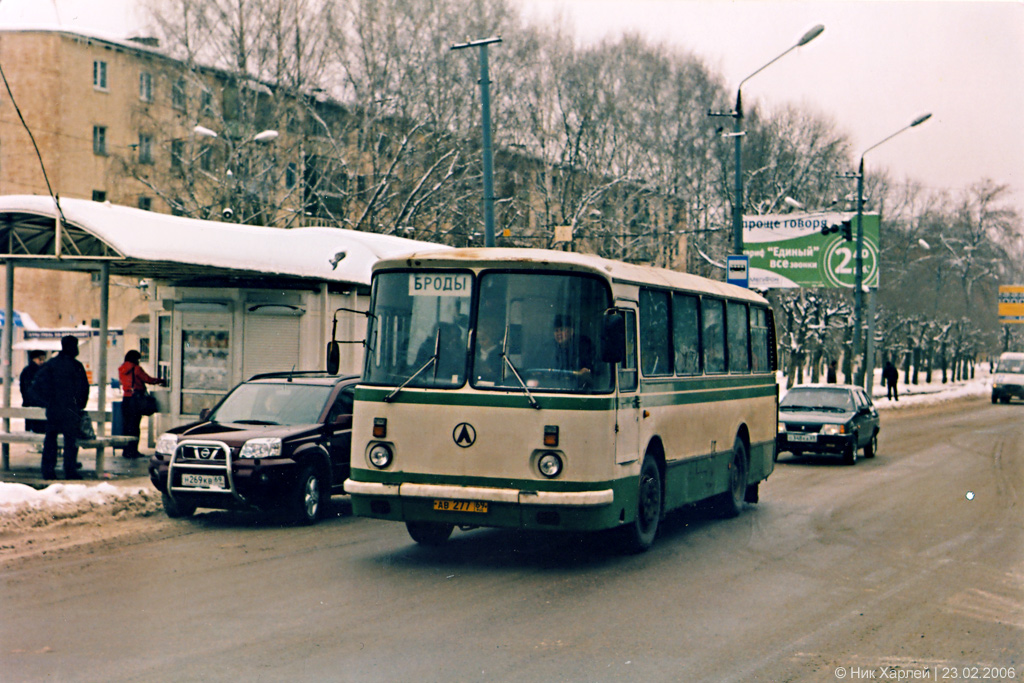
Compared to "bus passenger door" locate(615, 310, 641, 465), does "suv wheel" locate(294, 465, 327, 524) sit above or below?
below

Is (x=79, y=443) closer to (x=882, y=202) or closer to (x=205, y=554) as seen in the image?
(x=205, y=554)

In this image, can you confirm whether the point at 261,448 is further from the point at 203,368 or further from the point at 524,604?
Answer: the point at 203,368

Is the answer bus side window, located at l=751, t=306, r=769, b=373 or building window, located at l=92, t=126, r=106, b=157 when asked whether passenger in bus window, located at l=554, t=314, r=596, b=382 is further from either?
building window, located at l=92, t=126, r=106, b=157

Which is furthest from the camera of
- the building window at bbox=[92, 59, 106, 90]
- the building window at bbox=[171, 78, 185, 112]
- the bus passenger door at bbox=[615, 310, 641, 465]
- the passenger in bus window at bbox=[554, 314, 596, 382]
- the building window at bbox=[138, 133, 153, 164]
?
the building window at bbox=[92, 59, 106, 90]

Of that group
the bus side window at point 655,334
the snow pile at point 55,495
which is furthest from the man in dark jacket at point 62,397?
the bus side window at point 655,334

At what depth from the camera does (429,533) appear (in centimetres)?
1065

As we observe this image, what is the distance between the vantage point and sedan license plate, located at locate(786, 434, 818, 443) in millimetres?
20828

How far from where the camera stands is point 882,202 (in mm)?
63938

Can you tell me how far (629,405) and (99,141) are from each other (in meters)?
51.2

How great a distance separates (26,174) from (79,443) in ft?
137

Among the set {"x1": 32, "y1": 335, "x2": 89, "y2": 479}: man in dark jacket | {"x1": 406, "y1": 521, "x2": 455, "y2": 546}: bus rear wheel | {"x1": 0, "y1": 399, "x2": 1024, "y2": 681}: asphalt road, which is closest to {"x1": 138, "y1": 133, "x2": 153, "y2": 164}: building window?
{"x1": 32, "y1": 335, "x2": 89, "y2": 479}: man in dark jacket

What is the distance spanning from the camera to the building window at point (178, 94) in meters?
38.3

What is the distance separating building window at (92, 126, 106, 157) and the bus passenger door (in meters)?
50.4

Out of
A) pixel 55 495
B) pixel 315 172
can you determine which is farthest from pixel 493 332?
pixel 315 172
